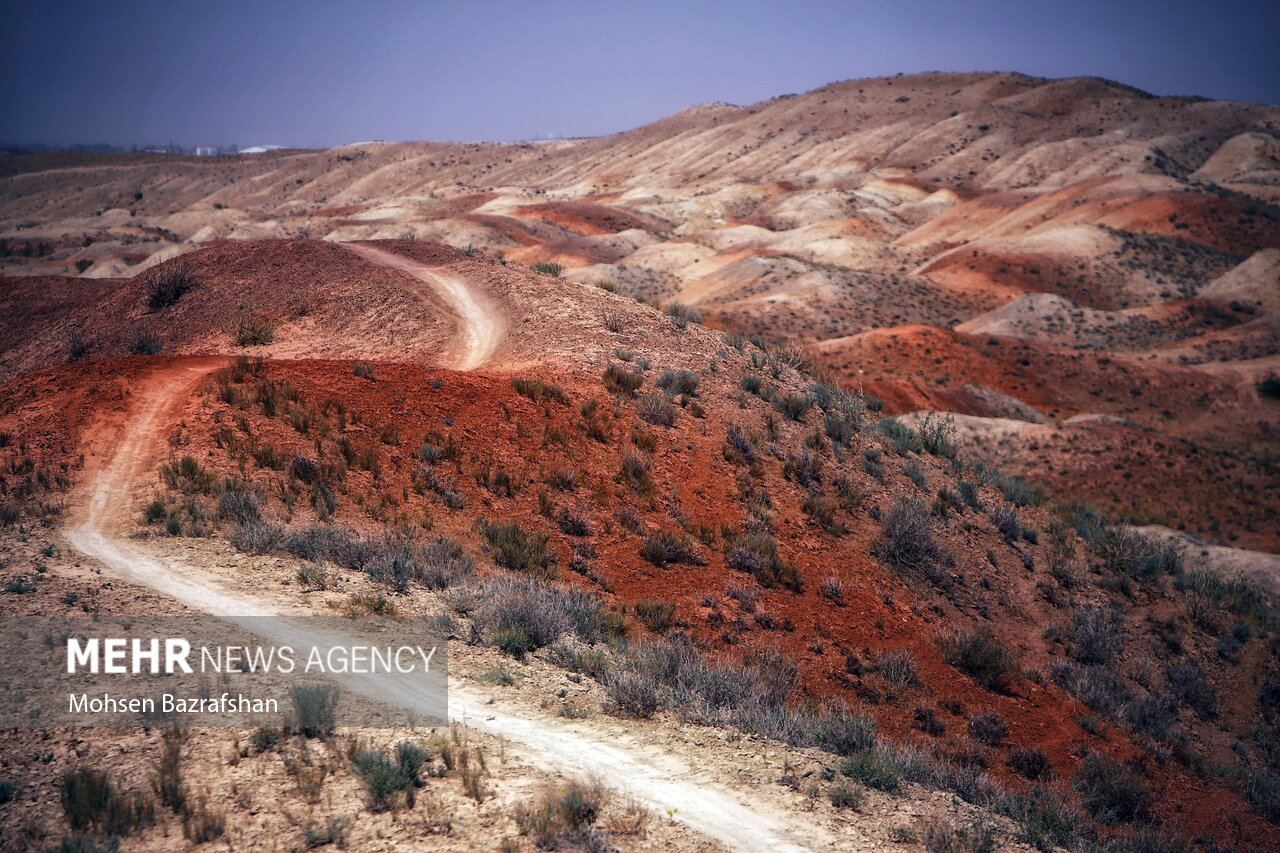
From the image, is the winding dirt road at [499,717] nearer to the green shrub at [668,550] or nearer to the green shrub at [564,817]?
the green shrub at [564,817]

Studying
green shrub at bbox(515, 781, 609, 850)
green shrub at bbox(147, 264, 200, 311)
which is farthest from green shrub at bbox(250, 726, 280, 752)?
green shrub at bbox(147, 264, 200, 311)

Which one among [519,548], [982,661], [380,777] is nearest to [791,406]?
[982,661]

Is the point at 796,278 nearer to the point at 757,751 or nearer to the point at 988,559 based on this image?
the point at 988,559

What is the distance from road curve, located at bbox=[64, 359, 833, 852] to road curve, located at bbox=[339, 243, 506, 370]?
26.7 feet

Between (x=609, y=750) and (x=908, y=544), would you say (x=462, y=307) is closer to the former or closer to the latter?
(x=908, y=544)

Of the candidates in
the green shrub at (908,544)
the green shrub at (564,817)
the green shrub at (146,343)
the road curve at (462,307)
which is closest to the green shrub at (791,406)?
the green shrub at (908,544)

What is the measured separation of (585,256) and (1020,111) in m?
68.7

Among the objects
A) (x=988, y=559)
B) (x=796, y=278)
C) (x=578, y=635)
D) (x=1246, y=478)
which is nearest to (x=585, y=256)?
(x=796, y=278)

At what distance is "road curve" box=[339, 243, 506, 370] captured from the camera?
17938 mm

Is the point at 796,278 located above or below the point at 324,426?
above

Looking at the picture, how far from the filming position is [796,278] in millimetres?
49750

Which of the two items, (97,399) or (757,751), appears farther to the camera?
(97,399)

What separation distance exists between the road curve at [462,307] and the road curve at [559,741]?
26.7ft

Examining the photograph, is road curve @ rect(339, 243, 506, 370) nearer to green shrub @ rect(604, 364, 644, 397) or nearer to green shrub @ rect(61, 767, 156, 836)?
green shrub @ rect(604, 364, 644, 397)
